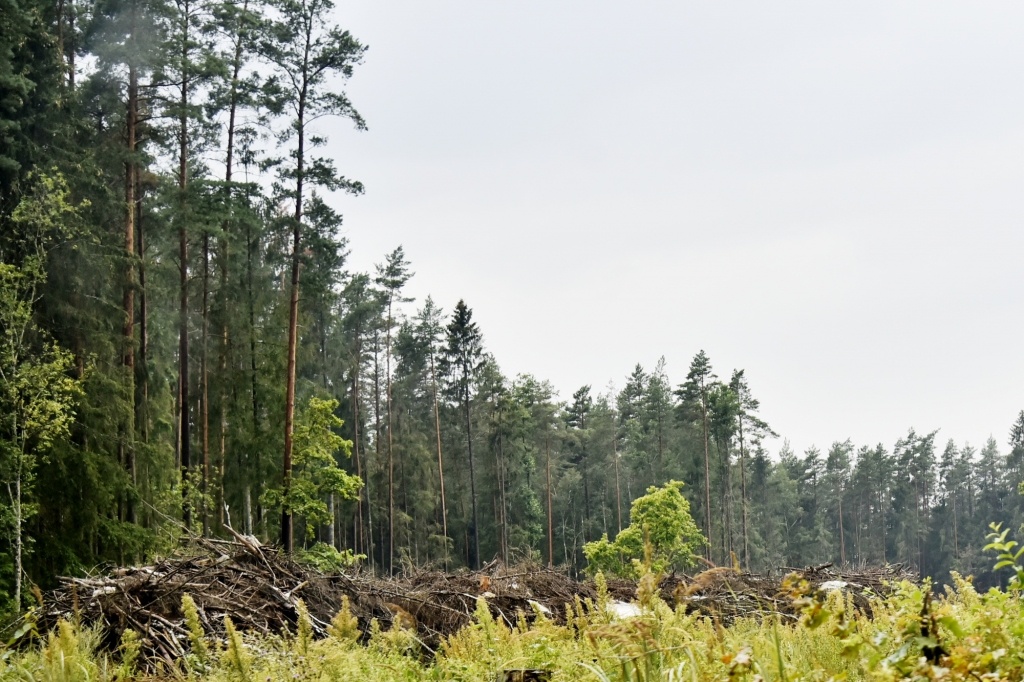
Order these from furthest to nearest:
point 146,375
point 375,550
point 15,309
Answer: point 375,550 < point 146,375 < point 15,309

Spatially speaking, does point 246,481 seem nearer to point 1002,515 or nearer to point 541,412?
point 541,412

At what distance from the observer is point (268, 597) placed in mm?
9484

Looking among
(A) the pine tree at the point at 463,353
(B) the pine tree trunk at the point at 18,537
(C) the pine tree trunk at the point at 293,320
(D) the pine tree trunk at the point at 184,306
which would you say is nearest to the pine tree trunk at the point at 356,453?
(A) the pine tree at the point at 463,353

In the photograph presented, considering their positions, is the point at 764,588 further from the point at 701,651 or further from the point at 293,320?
the point at 293,320

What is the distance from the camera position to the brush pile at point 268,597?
26.2 ft

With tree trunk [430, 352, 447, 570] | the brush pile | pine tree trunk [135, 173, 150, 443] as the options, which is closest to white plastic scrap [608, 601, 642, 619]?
the brush pile

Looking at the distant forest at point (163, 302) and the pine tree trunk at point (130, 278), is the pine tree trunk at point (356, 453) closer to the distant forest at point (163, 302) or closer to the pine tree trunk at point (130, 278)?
the distant forest at point (163, 302)

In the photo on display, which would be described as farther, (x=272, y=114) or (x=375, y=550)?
(x=375, y=550)

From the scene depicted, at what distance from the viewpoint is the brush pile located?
8.00 metres

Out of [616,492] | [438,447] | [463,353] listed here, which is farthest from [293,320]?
[616,492]

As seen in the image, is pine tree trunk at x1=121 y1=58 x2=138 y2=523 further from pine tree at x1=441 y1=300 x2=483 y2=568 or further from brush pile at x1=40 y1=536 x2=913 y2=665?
pine tree at x1=441 y1=300 x2=483 y2=568

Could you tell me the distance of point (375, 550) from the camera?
49.4 meters

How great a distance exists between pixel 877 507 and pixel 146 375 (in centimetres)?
7958

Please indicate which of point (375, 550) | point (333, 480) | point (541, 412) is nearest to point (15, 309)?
point (333, 480)
